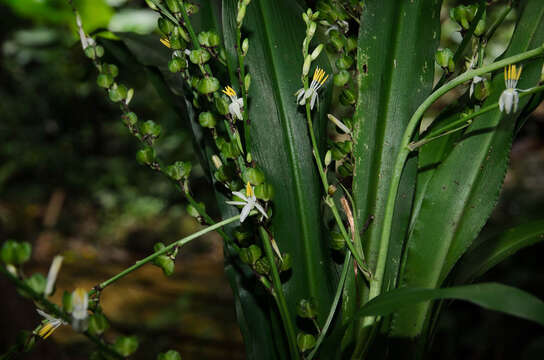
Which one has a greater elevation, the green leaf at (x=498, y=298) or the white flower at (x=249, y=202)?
the white flower at (x=249, y=202)

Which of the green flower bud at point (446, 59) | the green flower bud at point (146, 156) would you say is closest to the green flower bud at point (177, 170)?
the green flower bud at point (146, 156)

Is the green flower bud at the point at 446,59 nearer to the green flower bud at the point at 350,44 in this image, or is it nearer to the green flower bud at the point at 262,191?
the green flower bud at the point at 350,44

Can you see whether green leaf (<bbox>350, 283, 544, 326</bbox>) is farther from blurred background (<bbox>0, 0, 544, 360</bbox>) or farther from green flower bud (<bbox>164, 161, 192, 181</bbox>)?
blurred background (<bbox>0, 0, 544, 360</bbox>)

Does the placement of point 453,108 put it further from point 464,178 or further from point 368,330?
point 368,330

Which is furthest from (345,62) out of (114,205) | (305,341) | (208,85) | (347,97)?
(114,205)

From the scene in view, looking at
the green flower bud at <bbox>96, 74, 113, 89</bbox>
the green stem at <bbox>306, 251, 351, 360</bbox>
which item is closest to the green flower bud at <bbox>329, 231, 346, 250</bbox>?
the green stem at <bbox>306, 251, 351, 360</bbox>

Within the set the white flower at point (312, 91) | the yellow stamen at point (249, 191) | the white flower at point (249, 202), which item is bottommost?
the white flower at point (249, 202)
